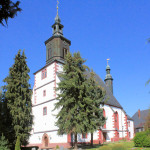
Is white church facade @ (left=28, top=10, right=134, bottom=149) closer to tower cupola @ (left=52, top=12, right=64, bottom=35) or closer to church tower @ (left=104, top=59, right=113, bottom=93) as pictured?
tower cupola @ (left=52, top=12, right=64, bottom=35)

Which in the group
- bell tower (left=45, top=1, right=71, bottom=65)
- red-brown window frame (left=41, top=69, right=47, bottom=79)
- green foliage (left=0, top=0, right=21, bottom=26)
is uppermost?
bell tower (left=45, top=1, right=71, bottom=65)

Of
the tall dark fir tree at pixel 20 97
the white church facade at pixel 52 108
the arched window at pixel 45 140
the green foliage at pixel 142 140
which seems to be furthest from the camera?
the arched window at pixel 45 140

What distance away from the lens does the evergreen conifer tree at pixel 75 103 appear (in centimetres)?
1984

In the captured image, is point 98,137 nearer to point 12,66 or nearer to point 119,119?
point 119,119

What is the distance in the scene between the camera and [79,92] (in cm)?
2048

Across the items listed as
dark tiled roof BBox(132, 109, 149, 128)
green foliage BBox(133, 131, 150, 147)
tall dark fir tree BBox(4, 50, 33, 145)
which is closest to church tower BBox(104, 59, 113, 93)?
green foliage BBox(133, 131, 150, 147)

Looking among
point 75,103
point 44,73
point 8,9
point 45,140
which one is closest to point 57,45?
point 44,73

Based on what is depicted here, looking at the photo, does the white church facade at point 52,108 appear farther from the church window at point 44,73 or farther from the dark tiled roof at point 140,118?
the dark tiled roof at point 140,118

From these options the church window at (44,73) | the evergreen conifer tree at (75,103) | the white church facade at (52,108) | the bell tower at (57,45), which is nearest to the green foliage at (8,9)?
the evergreen conifer tree at (75,103)

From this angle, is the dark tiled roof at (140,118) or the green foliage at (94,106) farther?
the dark tiled roof at (140,118)

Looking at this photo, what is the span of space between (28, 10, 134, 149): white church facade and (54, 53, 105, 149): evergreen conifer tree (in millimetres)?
3645

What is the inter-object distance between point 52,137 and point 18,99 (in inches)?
329

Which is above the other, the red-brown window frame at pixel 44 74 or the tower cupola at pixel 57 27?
the tower cupola at pixel 57 27

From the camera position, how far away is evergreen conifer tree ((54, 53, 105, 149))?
65.1ft
